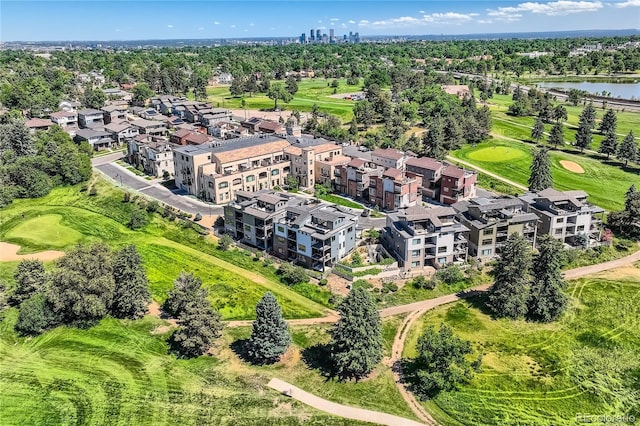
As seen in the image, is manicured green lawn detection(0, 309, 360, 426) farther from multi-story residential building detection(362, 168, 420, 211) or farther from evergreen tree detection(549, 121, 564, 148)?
evergreen tree detection(549, 121, 564, 148)

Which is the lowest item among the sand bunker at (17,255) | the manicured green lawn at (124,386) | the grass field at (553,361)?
the grass field at (553,361)

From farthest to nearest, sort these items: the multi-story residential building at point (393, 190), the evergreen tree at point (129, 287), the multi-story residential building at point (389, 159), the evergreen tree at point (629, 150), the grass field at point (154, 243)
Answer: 1. the evergreen tree at point (629, 150)
2. the multi-story residential building at point (389, 159)
3. the multi-story residential building at point (393, 190)
4. the grass field at point (154, 243)
5. the evergreen tree at point (129, 287)

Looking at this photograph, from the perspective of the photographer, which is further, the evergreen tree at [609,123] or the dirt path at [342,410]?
the evergreen tree at [609,123]

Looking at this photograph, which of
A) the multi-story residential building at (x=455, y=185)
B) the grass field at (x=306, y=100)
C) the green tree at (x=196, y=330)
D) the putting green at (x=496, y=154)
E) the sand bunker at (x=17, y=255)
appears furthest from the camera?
the grass field at (x=306, y=100)

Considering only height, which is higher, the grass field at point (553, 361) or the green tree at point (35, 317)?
the green tree at point (35, 317)

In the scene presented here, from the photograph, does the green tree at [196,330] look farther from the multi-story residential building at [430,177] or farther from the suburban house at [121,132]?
the suburban house at [121,132]

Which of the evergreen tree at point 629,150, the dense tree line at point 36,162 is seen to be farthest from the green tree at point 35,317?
the evergreen tree at point 629,150

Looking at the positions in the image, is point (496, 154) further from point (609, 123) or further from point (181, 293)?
point (181, 293)
